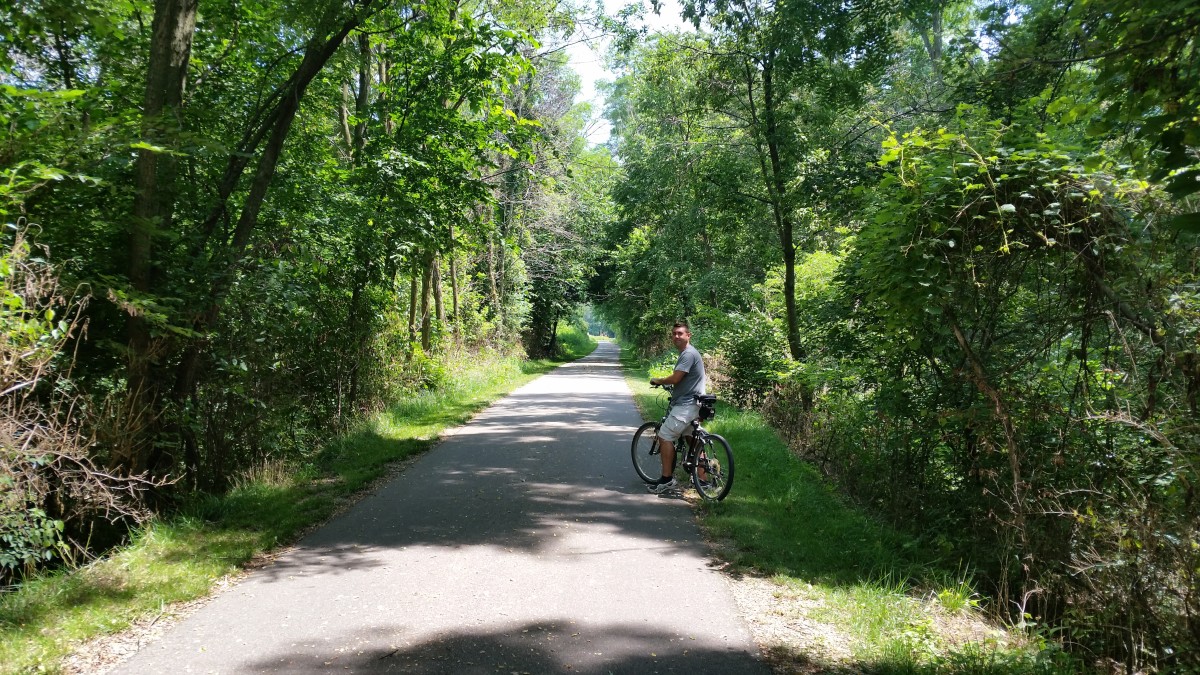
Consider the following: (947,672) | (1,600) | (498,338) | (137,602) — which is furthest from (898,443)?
(498,338)

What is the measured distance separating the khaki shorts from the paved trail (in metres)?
0.81

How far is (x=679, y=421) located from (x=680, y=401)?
0.26 meters

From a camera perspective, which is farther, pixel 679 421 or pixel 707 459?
pixel 679 421

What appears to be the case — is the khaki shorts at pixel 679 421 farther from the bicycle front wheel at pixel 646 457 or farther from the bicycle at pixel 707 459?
the bicycle front wheel at pixel 646 457

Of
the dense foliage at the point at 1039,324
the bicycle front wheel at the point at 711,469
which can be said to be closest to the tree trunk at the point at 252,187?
the bicycle front wheel at the point at 711,469

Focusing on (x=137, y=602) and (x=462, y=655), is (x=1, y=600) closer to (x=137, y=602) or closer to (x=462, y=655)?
(x=137, y=602)

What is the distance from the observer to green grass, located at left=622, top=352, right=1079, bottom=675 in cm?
402

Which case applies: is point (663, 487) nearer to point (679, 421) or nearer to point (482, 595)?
point (679, 421)

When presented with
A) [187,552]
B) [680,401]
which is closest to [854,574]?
[680,401]

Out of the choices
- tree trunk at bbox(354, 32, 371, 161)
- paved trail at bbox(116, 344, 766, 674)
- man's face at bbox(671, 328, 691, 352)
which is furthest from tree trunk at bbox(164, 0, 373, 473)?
man's face at bbox(671, 328, 691, 352)

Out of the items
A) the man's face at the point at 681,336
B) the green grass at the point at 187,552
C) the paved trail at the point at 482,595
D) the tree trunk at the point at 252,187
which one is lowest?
the paved trail at the point at 482,595

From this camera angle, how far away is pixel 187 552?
558cm

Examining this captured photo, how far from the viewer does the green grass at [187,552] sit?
4.15 metres

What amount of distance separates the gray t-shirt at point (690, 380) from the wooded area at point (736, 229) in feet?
6.75
